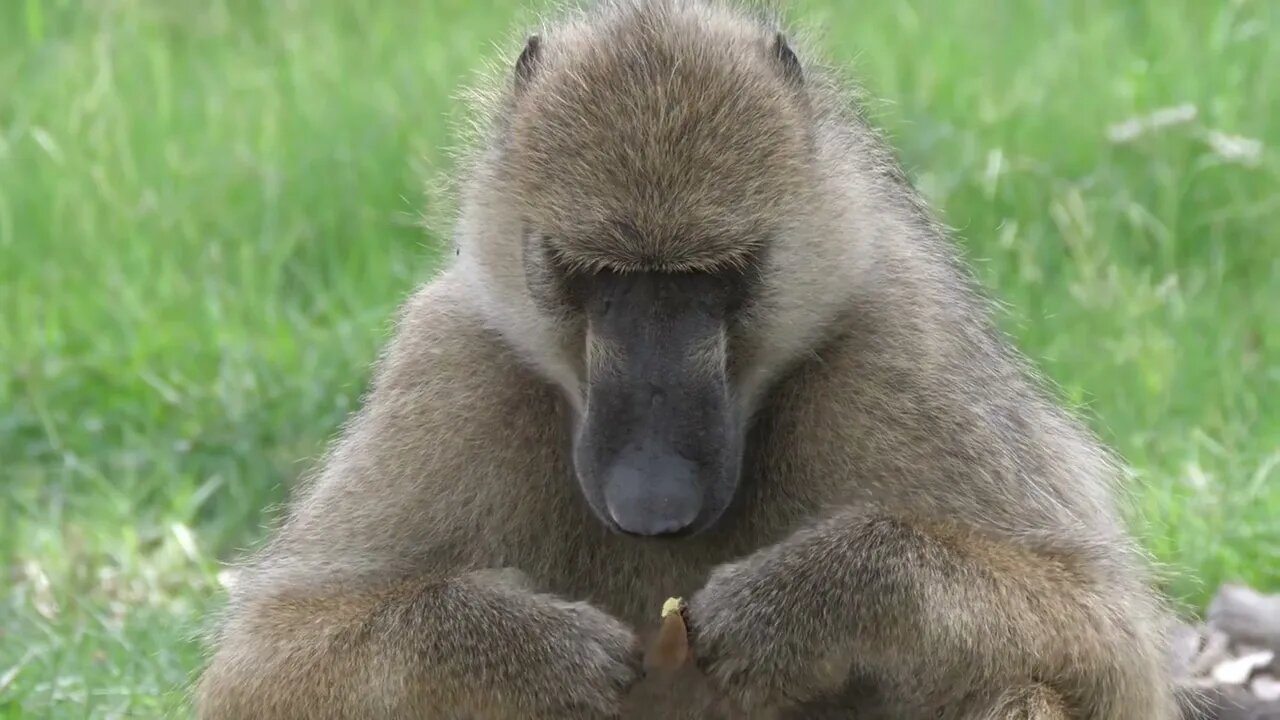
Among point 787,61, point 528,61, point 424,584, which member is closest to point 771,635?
point 424,584

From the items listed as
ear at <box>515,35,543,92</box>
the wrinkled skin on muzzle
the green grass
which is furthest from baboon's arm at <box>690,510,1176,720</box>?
the green grass

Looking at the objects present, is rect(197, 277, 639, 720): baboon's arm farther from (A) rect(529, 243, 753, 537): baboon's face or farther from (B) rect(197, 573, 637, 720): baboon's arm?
(A) rect(529, 243, 753, 537): baboon's face

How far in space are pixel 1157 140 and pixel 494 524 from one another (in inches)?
155

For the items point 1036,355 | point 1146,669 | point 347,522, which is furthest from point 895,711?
point 1036,355

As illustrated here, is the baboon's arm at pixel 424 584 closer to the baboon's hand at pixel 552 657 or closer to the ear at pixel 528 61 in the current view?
the baboon's hand at pixel 552 657

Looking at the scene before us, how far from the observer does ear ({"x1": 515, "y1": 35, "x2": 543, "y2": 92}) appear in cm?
394

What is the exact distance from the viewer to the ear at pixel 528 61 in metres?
3.94

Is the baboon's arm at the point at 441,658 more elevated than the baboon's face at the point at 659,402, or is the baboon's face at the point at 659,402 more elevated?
the baboon's face at the point at 659,402

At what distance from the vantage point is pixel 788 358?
12.5ft

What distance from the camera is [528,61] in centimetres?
396

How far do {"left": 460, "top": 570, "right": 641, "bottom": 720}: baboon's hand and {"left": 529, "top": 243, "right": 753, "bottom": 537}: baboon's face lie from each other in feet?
0.90

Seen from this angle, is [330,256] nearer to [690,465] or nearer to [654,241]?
[654,241]

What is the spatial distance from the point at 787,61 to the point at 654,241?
1.97ft

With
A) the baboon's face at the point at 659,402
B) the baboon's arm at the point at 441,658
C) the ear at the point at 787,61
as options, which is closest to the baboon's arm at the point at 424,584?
the baboon's arm at the point at 441,658
